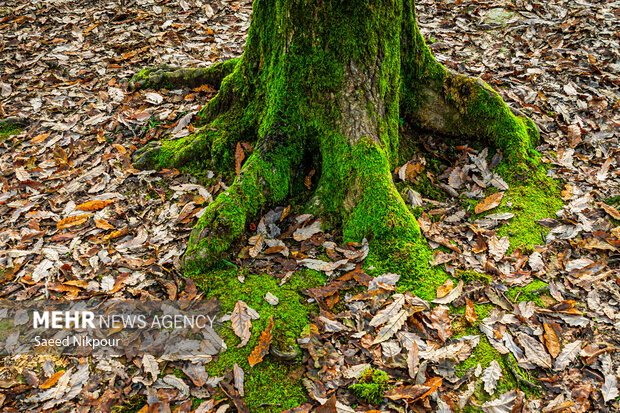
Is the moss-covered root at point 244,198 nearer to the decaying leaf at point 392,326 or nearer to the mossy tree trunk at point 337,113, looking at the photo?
the mossy tree trunk at point 337,113

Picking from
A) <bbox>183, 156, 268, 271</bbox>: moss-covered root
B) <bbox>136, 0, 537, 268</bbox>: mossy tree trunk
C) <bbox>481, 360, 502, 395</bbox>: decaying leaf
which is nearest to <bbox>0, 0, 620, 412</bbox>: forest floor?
<bbox>481, 360, 502, 395</bbox>: decaying leaf

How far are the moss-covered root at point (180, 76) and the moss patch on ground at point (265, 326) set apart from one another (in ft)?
10.6

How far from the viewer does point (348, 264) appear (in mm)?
3605

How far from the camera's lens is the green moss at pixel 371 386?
9.06ft

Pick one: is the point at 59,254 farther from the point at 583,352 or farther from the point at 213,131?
the point at 583,352

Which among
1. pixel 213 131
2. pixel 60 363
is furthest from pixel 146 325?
pixel 213 131

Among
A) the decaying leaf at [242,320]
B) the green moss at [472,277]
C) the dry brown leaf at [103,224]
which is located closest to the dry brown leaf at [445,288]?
the green moss at [472,277]

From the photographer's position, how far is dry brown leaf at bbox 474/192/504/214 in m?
4.08

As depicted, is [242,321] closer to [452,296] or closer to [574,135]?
[452,296]

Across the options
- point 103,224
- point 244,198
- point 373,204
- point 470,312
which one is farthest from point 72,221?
point 470,312

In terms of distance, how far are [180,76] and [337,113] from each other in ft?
9.84

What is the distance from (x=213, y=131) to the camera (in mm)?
4734

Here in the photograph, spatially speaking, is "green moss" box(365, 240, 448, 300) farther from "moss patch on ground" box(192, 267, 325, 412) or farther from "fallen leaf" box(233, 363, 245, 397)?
"fallen leaf" box(233, 363, 245, 397)

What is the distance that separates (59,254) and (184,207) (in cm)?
119
